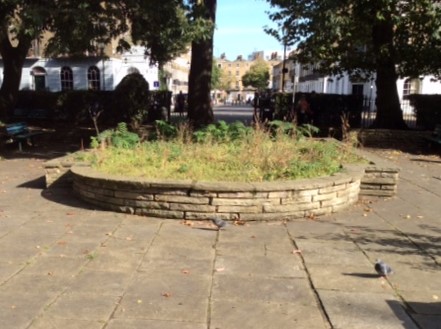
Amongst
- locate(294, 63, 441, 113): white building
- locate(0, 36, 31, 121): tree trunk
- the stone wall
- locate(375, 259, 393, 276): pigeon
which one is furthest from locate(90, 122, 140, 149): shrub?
locate(294, 63, 441, 113): white building

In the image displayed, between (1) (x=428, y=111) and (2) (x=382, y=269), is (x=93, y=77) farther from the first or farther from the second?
(2) (x=382, y=269)

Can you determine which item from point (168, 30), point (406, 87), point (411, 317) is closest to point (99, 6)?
point (168, 30)

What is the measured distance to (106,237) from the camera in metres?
5.60

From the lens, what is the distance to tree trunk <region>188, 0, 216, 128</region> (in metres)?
15.6

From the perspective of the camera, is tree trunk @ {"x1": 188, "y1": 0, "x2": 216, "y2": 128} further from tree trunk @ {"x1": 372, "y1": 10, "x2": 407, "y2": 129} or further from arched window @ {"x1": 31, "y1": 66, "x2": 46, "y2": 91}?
arched window @ {"x1": 31, "y1": 66, "x2": 46, "y2": 91}

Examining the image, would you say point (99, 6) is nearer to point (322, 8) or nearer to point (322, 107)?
point (322, 8)

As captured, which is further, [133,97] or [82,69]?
[82,69]

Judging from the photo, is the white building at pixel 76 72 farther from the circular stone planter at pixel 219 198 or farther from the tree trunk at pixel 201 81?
the circular stone planter at pixel 219 198

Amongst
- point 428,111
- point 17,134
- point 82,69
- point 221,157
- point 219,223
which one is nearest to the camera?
point 219,223

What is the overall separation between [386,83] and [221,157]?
36.5ft

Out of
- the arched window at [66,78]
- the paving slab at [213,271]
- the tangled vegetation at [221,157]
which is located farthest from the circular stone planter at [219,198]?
the arched window at [66,78]

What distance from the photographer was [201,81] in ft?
52.1

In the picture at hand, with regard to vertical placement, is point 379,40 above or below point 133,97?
above

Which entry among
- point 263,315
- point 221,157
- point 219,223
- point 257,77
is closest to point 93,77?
point 221,157
